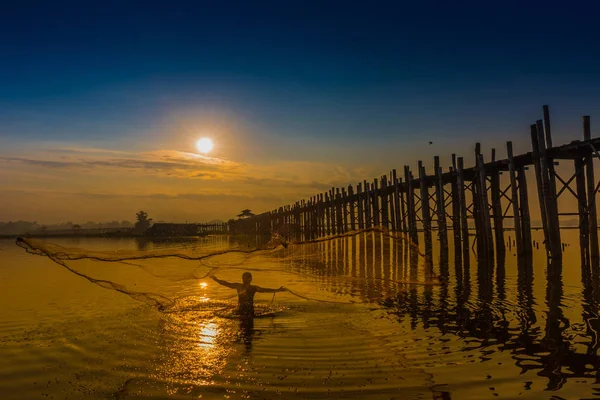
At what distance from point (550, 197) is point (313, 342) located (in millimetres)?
16782

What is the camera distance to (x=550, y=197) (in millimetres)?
21125

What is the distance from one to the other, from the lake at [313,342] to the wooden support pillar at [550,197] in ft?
13.8

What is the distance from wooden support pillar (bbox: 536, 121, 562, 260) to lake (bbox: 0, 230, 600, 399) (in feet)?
13.8

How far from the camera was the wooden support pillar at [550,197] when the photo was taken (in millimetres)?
20938

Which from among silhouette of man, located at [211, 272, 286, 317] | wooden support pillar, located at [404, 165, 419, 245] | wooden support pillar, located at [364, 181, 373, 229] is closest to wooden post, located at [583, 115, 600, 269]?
wooden support pillar, located at [404, 165, 419, 245]

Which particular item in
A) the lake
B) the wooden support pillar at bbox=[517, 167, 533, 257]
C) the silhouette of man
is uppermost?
the wooden support pillar at bbox=[517, 167, 533, 257]

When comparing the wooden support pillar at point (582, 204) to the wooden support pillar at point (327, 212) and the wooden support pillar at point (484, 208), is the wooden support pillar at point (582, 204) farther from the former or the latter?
the wooden support pillar at point (327, 212)

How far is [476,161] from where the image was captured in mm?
26047

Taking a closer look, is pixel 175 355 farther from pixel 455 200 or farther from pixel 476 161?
pixel 455 200

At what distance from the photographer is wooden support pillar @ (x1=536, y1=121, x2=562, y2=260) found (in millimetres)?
20938

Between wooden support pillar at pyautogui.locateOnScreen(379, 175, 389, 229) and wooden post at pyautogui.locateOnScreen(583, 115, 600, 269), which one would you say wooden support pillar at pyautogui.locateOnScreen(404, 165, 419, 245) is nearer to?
wooden support pillar at pyautogui.locateOnScreen(379, 175, 389, 229)

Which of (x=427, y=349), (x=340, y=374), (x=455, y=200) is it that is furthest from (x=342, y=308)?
(x=455, y=200)

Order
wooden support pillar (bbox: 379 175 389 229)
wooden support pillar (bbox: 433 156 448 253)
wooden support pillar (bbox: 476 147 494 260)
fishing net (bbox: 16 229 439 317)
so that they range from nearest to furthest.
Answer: fishing net (bbox: 16 229 439 317)
wooden support pillar (bbox: 476 147 494 260)
wooden support pillar (bbox: 433 156 448 253)
wooden support pillar (bbox: 379 175 389 229)

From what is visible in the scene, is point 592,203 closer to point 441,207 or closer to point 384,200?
point 441,207
